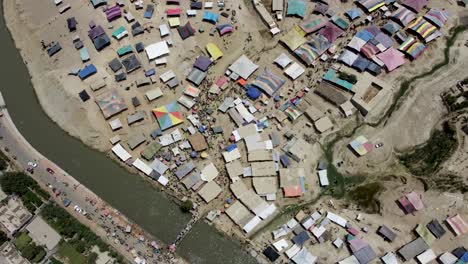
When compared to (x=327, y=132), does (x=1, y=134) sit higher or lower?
higher

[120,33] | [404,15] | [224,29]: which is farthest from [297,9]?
[120,33]

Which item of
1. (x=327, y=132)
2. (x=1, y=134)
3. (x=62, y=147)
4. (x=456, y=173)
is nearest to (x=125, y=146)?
(x=62, y=147)

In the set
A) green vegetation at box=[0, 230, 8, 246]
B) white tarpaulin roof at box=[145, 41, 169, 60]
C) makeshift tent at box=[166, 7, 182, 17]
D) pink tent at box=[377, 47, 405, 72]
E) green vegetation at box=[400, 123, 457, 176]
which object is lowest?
green vegetation at box=[400, 123, 457, 176]

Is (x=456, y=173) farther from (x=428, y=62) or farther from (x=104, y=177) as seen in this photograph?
(x=104, y=177)

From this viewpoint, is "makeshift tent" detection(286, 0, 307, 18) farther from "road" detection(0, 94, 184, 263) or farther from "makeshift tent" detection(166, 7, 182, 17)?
"road" detection(0, 94, 184, 263)

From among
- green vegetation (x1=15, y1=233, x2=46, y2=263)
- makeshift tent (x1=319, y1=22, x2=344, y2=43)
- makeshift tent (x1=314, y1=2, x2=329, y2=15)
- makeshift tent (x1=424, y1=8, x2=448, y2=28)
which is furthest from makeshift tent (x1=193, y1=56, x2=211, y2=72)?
makeshift tent (x1=424, y1=8, x2=448, y2=28)
